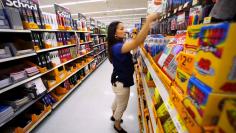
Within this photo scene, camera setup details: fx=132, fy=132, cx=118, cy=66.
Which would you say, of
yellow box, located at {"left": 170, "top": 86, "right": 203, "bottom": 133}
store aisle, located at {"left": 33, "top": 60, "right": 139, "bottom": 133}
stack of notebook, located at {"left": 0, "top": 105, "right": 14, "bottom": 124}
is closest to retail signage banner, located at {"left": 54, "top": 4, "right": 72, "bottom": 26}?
store aisle, located at {"left": 33, "top": 60, "right": 139, "bottom": 133}

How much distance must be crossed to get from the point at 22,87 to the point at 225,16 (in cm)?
259

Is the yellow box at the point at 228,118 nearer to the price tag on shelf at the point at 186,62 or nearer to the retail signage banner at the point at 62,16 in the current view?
the price tag on shelf at the point at 186,62

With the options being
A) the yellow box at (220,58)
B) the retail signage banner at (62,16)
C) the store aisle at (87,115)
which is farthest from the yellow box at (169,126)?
the retail signage banner at (62,16)

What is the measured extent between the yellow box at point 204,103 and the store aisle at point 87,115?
→ 194cm

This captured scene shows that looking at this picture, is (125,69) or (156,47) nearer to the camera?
(156,47)

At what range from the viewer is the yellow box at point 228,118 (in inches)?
11.4

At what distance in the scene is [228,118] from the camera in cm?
29

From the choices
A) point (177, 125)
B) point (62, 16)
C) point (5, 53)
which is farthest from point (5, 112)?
point (62, 16)

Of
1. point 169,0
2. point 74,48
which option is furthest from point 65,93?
point 169,0

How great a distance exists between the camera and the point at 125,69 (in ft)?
5.59

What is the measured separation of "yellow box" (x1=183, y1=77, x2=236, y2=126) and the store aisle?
6.37 ft

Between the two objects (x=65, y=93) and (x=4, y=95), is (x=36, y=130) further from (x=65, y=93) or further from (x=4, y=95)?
(x=65, y=93)

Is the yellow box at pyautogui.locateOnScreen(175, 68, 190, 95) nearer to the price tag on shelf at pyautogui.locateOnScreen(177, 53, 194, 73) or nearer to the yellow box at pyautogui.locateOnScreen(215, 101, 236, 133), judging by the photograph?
the price tag on shelf at pyautogui.locateOnScreen(177, 53, 194, 73)

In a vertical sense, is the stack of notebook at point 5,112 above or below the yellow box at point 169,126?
below
